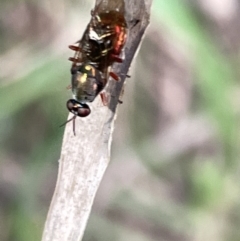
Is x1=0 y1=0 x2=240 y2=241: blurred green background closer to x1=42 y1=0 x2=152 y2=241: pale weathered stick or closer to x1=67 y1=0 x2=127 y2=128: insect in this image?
x1=67 y1=0 x2=127 y2=128: insect

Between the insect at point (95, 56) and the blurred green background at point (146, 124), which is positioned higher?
the blurred green background at point (146, 124)

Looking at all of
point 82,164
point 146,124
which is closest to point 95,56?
point 82,164

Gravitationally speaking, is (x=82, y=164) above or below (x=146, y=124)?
below

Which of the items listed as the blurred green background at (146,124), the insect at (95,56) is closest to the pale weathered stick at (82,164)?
the insect at (95,56)

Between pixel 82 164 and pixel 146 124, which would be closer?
pixel 82 164

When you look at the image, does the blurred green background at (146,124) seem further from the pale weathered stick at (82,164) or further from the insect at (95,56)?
the pale weathered stick at (82,164)

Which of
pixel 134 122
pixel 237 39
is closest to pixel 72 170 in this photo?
pixel 134 122

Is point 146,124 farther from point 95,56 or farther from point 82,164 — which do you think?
point 82,164
